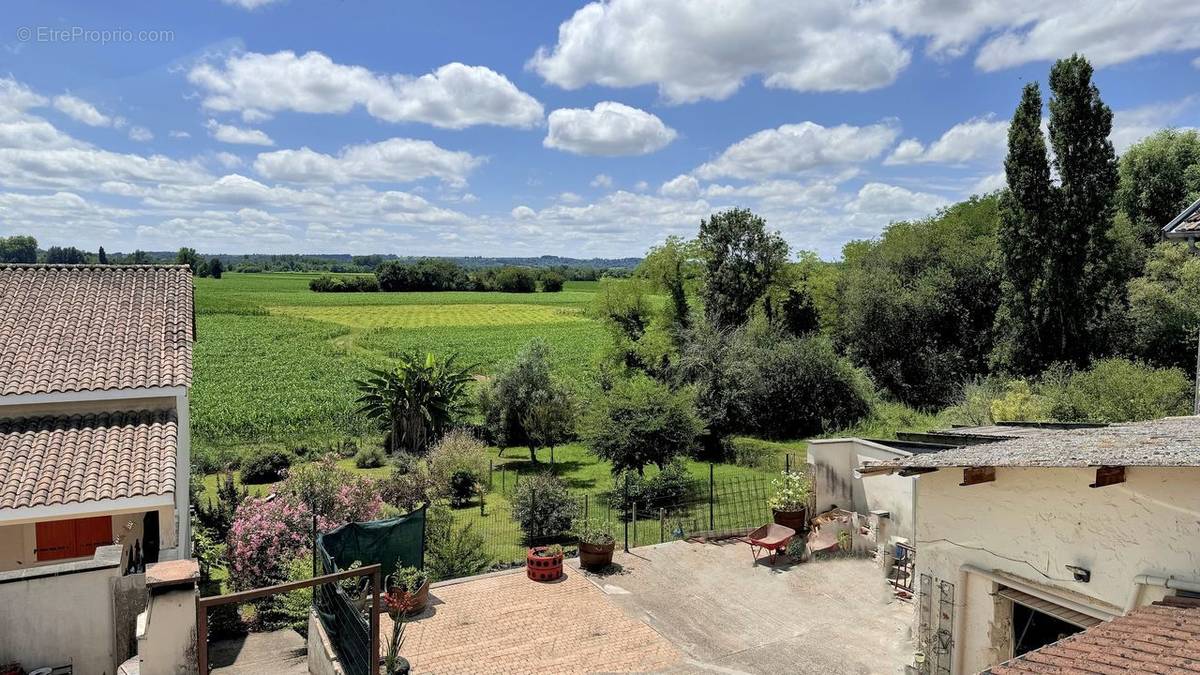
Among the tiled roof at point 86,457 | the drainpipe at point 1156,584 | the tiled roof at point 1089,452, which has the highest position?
the tiled roof at point 1089,452

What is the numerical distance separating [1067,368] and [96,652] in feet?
104

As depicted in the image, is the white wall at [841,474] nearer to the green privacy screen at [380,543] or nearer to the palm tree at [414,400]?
the green privacy screen at [380,543]

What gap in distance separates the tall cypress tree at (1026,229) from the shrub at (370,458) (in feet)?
87.6

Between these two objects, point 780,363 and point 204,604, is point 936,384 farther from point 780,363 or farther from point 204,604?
point 204,604

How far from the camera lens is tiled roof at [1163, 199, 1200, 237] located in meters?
12.6

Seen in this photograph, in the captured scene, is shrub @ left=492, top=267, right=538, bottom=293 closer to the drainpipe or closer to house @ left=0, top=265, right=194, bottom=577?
house @ left=0, top=265, right=194, bottom=577

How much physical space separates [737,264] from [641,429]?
21251mm

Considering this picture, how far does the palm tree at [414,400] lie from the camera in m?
32.3

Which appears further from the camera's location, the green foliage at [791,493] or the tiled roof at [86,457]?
the green foliage at [791,493]

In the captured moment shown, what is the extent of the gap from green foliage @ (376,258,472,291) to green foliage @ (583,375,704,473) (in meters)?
108

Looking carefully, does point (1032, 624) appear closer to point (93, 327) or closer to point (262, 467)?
point (93, 327)

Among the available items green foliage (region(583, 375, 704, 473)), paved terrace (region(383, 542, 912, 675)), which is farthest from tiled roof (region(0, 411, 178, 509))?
green foliage (region(583, 375, 704, 473))

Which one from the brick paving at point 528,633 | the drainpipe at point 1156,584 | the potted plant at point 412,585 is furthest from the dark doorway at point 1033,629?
the potted plant at point 412,585

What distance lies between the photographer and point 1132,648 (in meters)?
5.89
